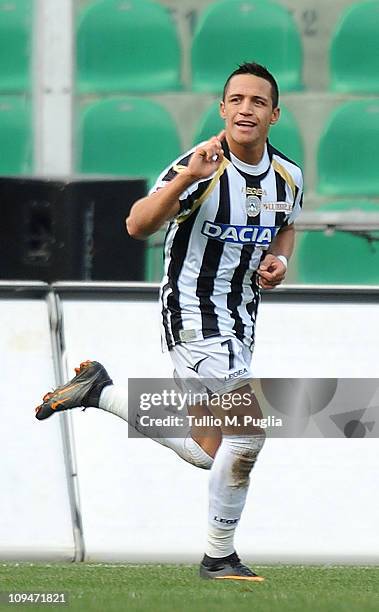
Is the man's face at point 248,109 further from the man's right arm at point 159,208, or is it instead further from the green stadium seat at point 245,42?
the green stadium seat at point 245,42

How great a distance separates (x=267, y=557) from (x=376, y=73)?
5.73 metres

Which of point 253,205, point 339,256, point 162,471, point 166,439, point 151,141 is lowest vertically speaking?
point 162,471

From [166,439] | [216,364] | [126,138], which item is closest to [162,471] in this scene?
[166,439]

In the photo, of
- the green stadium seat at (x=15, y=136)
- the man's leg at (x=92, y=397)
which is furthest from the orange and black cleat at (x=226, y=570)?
the green stadium seat at (x=15, y=136)

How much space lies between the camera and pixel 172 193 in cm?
425

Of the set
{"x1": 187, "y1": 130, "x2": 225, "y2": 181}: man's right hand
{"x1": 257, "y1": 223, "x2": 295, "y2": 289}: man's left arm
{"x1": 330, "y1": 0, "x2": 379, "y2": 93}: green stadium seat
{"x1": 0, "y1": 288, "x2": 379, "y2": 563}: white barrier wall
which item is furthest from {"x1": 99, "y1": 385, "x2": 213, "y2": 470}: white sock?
{"x1": 330, "y1": 0, "x2": 379, "y2": 93}: green stadium seat

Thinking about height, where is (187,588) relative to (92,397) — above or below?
below

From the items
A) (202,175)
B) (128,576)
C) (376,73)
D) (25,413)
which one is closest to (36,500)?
(25,413)

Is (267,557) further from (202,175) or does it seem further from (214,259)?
(202,175)

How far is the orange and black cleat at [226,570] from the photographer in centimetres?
455

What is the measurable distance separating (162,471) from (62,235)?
2.44 meters

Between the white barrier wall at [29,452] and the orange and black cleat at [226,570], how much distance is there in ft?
2.65

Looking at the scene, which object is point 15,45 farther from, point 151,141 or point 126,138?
point 151,141

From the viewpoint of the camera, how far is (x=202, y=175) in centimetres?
418
